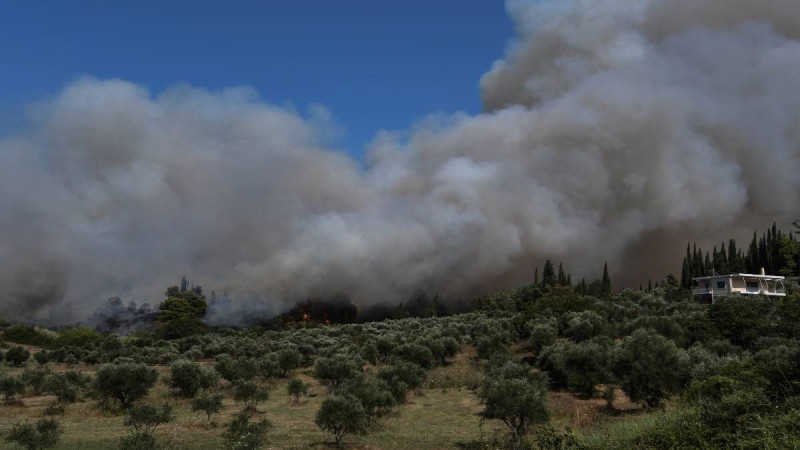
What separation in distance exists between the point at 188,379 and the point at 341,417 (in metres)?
19.0

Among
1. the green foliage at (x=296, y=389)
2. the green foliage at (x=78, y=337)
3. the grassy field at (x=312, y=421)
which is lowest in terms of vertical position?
the grassy field at (x=312, y=421)

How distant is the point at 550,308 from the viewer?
6469 cm

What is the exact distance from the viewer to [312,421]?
29.9 m

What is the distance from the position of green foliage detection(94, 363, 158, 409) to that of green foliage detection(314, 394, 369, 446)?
1688 centimetres

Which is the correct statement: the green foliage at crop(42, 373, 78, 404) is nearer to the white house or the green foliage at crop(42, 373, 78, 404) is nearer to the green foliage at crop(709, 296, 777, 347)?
the green foliage at crop(709, 296, 777, 347)

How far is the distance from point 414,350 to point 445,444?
78.8ft

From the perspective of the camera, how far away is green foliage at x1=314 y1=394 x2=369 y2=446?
23.9 meters

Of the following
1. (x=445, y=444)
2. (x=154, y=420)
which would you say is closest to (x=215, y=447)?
(x=154, y=420)

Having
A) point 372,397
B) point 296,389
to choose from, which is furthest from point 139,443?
point 296,389

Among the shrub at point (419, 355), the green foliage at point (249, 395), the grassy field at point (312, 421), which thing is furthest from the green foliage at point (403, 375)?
the green foliage at point (249, 395)

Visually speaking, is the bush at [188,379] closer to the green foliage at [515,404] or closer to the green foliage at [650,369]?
the green foliage at [515,404]

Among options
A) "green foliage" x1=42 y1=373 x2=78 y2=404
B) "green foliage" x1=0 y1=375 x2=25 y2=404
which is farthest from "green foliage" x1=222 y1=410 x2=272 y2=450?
"green foliage" x1=0 y1=375 x2=25 y2=404

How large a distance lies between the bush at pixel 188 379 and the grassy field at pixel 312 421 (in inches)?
38.1

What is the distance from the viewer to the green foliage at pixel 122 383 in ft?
112
